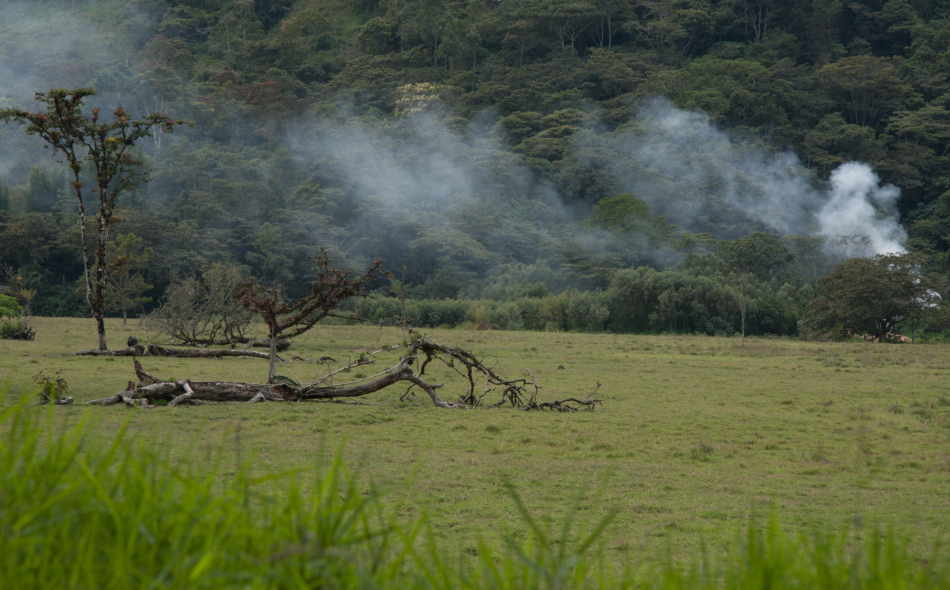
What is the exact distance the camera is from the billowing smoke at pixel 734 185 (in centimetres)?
6081

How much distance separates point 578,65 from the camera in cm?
7562

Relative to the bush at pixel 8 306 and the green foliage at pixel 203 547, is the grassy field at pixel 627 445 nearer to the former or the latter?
the green foliage at pixel 203 547

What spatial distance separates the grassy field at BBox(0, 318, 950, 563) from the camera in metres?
5.47

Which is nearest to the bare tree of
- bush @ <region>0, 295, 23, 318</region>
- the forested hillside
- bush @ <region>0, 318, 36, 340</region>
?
bush @ <region>0, 318, 36, 340</region>

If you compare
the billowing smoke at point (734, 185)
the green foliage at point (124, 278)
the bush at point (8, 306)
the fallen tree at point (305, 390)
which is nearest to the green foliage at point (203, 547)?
the fallen tree at point (305, 390)

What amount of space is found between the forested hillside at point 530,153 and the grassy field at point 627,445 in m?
23.4

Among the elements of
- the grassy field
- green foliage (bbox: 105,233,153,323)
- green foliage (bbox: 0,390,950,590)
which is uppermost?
green foliage (bbox: 105,233,153,323)

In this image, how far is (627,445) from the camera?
28.8ft

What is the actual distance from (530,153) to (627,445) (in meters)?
59.1

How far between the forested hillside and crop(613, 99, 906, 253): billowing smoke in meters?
0.21

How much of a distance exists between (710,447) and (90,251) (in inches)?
1748

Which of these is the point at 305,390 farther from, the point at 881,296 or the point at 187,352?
the point at 881,296

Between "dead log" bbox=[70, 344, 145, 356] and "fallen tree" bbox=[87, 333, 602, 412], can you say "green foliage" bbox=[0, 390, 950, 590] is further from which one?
"dead log" bbox=[70, 344, 145, 356]

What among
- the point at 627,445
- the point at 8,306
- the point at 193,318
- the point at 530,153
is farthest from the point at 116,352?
the point at 530,153
